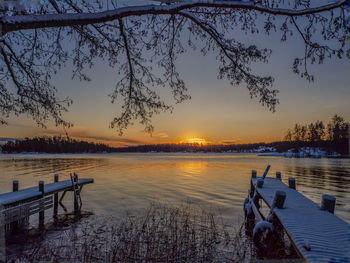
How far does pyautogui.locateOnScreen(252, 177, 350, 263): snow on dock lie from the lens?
393 cm

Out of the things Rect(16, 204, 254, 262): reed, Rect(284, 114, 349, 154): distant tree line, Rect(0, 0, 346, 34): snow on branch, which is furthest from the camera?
Rect(284, 114, 349, 154): distant tree line

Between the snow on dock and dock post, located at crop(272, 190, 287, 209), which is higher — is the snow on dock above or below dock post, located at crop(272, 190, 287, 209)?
below

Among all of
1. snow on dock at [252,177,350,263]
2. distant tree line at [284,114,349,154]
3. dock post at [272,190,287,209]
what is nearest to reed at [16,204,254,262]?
dock post at [272,190,287,209]

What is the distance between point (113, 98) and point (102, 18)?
6.97 ft

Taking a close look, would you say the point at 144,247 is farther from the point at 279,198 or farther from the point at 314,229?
the point at 314,229

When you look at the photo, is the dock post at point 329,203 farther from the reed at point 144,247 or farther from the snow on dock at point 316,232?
the reed at point 144,247

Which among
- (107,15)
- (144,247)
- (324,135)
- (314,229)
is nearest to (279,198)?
(314,229)

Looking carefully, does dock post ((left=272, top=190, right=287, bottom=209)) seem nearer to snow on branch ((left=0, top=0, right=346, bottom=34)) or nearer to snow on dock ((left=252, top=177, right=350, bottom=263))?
snow on dock ((left=252, top=177, right=350, bottom=263))

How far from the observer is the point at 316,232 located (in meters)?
4.92

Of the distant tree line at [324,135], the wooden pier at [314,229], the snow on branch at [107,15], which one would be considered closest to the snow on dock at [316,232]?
the wooden pier at [314,229]

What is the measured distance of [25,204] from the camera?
9820 millimetres

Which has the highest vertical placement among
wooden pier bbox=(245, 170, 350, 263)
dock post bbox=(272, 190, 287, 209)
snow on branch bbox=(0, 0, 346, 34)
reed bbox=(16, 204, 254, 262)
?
snow on branch bbox=(0, 0, 346, 34)

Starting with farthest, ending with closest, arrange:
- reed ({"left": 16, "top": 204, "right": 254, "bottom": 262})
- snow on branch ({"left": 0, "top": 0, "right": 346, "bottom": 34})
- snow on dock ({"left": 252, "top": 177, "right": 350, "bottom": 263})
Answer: reed ({"left": 16, "top": 204, "right": 254, "bottom": 262}) < snow on dock ({"left": 252, "top": 177, "right": 350, "bottom": 263}) < snow on branch ({"left": 0, "top": 0, "right": 346, "bottom": 34})

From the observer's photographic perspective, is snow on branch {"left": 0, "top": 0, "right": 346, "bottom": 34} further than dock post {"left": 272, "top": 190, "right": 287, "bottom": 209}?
No
